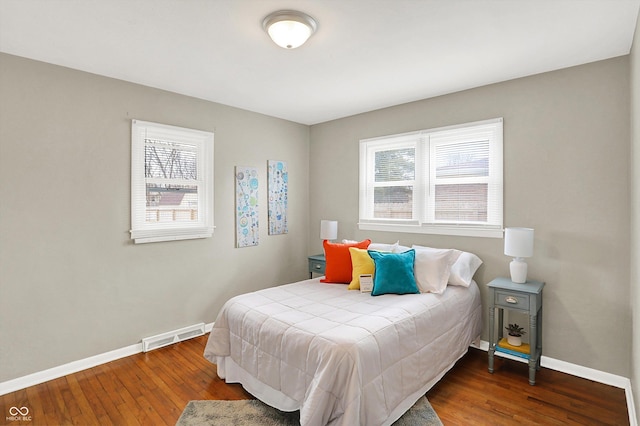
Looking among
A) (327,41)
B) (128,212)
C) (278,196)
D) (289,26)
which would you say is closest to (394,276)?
(327,41)

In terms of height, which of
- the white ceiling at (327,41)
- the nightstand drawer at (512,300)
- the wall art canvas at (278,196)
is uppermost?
the white ceiling at (327,41)

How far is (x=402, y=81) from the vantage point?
3248 millimetres

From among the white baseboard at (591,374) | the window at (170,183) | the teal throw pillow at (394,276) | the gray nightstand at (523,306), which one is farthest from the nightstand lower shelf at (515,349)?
the window at (170,183)

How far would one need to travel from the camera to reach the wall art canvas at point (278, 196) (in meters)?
4.53

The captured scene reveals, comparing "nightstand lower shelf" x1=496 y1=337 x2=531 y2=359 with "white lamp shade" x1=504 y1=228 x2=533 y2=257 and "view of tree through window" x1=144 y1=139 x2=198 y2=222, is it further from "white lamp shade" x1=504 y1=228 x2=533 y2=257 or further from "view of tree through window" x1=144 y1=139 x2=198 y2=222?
"view of tree through window" x1=144 y1=139 x2=198 y2=222

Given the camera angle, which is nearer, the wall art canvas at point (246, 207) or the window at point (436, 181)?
the window at point (436, 181)

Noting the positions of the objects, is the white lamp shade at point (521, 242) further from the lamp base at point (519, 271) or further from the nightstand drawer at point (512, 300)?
the nightstand drawer at point (512, 300)

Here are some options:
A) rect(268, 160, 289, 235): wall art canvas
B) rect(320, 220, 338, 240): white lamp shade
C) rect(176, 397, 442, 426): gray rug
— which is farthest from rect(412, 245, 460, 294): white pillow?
rect(268, 160, 289, 235): wall art canvas

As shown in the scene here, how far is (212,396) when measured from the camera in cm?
254

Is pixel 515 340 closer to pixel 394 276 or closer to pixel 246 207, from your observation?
pixel 394 276

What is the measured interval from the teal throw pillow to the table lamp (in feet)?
2.76

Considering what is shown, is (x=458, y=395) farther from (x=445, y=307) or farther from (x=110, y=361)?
(x=110, y=361)

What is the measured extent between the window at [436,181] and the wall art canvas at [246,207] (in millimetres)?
1378

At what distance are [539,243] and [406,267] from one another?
48.6 inches
